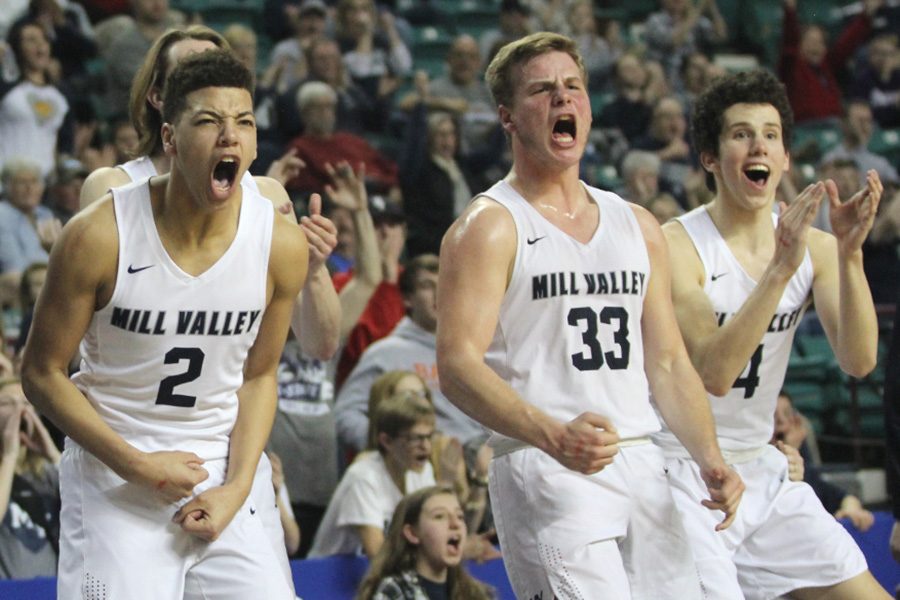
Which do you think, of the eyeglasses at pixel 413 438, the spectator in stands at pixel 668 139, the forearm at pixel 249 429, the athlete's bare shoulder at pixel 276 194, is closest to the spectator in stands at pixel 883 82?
the spectator in stands at pixel 668 139

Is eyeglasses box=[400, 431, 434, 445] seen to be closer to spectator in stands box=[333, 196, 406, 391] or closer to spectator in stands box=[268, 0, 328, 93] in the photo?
spectator in stands box=[333, 196, 406, 391]

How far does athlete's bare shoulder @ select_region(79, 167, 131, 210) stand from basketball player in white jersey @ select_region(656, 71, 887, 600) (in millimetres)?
2041

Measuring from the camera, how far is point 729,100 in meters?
5.71

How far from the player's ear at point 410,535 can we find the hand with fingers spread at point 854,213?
236 cm

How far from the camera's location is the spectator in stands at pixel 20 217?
9711 mm

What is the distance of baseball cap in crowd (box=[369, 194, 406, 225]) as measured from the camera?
30.8 ft

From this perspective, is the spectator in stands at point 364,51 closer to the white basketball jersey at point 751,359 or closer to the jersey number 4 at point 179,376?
the white basketball jersey at point 751,359

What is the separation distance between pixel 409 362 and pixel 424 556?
1847 mm

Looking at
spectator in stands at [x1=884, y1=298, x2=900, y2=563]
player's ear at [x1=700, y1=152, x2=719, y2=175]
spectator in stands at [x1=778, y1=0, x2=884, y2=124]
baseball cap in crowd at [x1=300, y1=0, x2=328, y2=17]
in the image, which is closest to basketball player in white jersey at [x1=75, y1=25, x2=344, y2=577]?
player's ear at [x1=700, y1=152, x2=719, y2=175]

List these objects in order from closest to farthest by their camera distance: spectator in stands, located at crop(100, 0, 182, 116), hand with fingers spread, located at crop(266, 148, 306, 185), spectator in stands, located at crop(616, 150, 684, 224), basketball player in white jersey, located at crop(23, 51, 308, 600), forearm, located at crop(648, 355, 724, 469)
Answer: basketball player in white jersey, located at crop(23, 51, 308, 600) < forearm, located at crop(648, 355, 724, 469) < hand with fingers spread, located at crop(266, 148, 306, 185) < spectator in stands, located at crop(100, 0, 182, 116) < spectator in stands, located at crop(616, 150, 684, 224)

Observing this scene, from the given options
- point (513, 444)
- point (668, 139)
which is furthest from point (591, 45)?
point (513, 444)

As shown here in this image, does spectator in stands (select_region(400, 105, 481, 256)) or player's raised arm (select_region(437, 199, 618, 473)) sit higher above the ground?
spectator in stands (select_region(400, 105, 481, 256))

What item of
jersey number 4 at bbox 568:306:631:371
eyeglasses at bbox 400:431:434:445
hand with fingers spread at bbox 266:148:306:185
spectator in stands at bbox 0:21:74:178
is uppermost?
spectator in stands at bbox 0:21:74:178

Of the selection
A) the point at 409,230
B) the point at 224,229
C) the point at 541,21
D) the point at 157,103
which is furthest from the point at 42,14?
the point at 224,229
